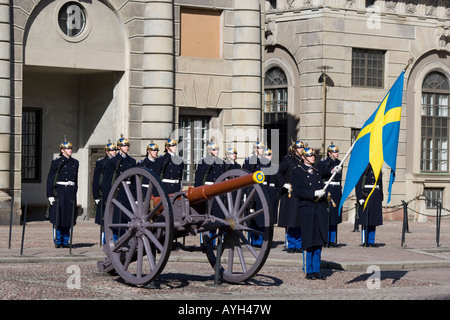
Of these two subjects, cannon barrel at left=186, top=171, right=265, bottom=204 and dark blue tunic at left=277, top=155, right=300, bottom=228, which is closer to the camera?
cannon barrel at left=186, top=171, right=265, bottom=204

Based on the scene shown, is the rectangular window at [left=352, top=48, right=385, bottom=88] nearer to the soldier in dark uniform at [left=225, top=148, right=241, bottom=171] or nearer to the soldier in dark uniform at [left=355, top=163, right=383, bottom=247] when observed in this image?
→ the soldier in dark uniform at [left=355, top=163, right=383, bottom=247]

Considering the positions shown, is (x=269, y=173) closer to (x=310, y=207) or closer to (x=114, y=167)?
(x=114, y=167)

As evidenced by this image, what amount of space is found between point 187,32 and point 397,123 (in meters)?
12.3

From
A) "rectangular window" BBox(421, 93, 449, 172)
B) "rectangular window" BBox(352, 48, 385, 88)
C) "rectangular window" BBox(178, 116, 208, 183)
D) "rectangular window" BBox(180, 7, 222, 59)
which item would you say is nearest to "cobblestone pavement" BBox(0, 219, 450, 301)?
"rectangular window" BBox(178, 116, 208, 183)

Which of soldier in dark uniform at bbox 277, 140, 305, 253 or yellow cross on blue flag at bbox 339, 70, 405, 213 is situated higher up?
yellow cross on blue flag at bbox 339, 70, 405, 213

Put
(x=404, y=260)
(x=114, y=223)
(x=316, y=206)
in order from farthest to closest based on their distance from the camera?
(x=404, y=260), (x=316, y=206), (x=114, y=223)

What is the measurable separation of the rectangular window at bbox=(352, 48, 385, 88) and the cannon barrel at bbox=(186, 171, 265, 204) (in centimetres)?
1819

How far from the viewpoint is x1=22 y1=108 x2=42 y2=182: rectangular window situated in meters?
26.5

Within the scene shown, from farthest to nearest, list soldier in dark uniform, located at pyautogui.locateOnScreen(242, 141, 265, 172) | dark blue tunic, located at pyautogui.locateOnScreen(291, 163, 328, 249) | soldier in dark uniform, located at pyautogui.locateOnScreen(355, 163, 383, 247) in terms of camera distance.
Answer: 1. soldier in dark uniform, located at pyautogui.locateOnScreen(355, 163, 383, 247)
2. soldier in dark uniform, located at pyautogui.locateOnScreen(242, 141, 265, 172)
3. dark blue tunic, located at pyautogui.locateOnScreen(291, 163, 328, 249)

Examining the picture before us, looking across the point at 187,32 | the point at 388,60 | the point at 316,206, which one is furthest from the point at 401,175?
the point at 316,206

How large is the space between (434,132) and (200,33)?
935cm

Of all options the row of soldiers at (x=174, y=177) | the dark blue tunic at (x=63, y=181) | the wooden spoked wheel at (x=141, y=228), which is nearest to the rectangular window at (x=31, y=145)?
the row of soldiers at (x=174, y=177)
